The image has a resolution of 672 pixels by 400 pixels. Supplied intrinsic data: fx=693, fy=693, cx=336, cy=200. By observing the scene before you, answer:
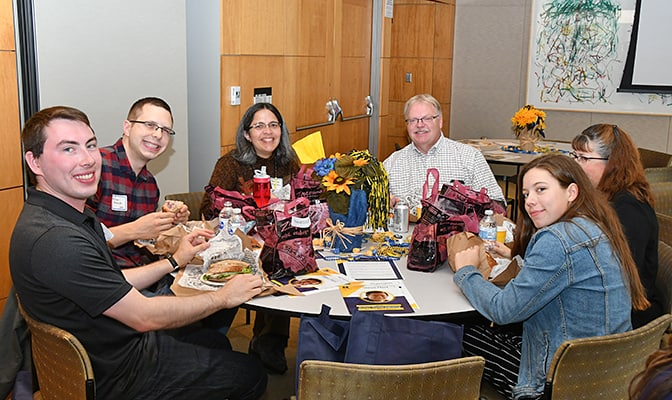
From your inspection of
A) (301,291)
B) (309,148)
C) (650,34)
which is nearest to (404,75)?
(650,34)

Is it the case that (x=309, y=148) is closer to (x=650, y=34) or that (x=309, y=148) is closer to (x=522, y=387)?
(x=522, y=387)

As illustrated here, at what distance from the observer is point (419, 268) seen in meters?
2.70

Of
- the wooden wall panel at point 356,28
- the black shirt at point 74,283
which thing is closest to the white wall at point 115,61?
the black shirt at point 74,283

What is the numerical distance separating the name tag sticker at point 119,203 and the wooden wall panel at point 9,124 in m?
0.66

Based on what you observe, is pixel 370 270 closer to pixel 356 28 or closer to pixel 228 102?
pixel 228 102

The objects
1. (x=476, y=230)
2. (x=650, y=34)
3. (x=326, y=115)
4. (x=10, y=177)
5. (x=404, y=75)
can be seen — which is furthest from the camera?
(x=404, y=75)

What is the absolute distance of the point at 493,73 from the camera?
912 cm

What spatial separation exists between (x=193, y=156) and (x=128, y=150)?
5.46 feet

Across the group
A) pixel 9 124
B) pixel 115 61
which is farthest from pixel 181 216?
pixel 115 61

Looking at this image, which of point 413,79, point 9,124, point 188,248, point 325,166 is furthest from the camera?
point 413,79

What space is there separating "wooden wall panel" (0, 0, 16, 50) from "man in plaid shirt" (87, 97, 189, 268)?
670 millimetres

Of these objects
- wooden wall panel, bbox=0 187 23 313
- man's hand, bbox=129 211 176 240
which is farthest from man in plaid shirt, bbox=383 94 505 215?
wooden wall panel, bbox=0 187 23 313

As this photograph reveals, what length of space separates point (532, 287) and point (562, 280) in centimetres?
10

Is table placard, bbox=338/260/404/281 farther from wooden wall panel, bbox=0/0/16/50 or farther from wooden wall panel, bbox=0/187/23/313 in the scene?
wooden wall panel, bbox=0/0/16/50
